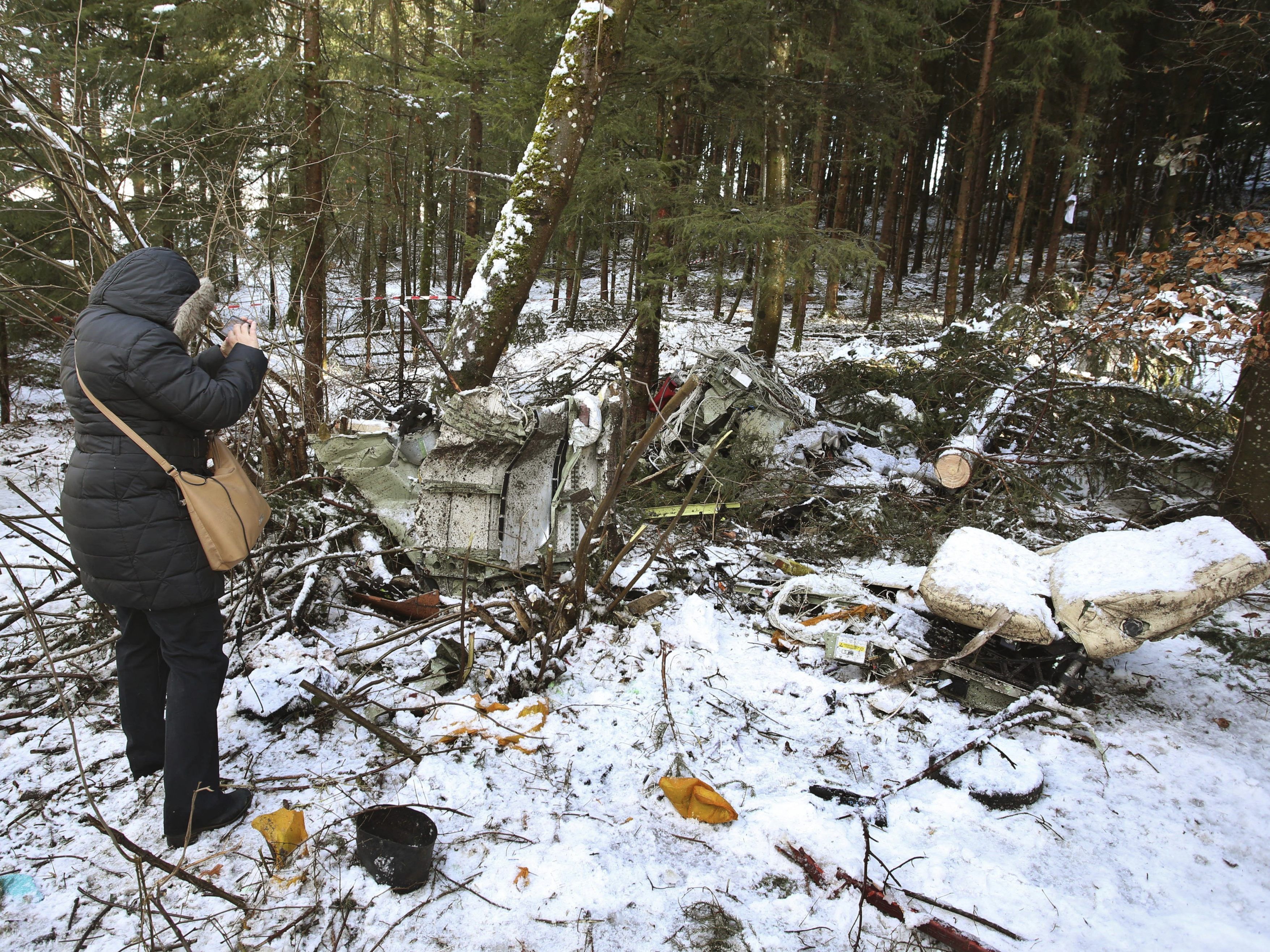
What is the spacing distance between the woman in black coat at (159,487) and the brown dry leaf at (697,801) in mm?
1563

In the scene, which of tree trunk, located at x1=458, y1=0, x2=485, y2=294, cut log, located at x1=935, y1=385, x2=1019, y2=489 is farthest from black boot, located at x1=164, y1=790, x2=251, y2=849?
tree trunk, located at x1=458, y1=0, x2=485, y2=294

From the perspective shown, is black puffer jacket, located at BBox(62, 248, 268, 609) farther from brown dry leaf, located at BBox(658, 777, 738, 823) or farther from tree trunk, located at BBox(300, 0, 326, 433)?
tree trunk, located at BBox(300, 0, 326, 433)

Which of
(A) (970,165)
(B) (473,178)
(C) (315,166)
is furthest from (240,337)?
(A) (970,165)

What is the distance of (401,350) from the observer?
5480 millimetres

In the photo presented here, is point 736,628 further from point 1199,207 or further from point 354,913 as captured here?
point 1199,207

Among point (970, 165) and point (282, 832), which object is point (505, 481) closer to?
point (282, 832)

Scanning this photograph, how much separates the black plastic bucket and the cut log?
15.4 ft

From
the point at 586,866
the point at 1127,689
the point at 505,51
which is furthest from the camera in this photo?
the point at 505,51

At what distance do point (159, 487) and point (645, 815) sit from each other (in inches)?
81.9

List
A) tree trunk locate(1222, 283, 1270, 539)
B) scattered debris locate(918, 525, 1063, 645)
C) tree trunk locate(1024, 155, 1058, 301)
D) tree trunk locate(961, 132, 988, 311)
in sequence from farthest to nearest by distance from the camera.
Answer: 1. tree trunk locate(1024, 155, 1058, 301)
2. tree trunk locate(961, 132, 988, 311)
3. tree trunk locate(1222, 283, 1270, 539)
4. scattered debris locate(918, 525, 1063, 645)

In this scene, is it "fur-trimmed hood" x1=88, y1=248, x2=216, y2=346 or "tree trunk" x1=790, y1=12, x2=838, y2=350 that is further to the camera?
"tree trunk" x1=790, y1=12, x2=838, y2=350

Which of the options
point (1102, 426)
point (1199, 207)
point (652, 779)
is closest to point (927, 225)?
point (1199, 207)

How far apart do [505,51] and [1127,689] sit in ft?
26.2

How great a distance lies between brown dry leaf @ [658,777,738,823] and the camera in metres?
2.38
